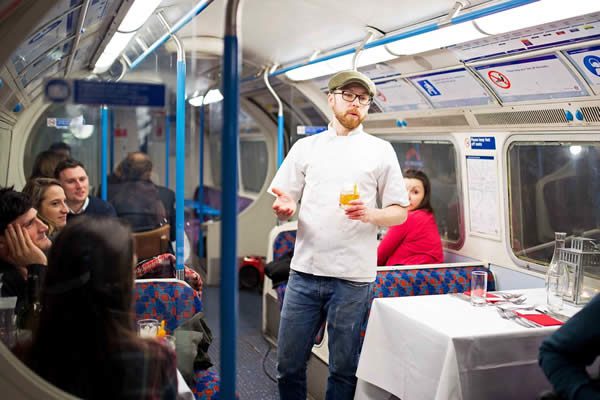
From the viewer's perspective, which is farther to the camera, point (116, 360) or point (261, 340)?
point (261, 340)

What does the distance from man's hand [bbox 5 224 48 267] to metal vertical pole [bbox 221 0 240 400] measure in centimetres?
70

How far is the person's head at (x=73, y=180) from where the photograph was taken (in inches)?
73.7

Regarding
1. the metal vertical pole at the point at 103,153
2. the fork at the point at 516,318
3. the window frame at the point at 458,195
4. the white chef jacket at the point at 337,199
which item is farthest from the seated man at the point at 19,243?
the window frame at the point at 458,195

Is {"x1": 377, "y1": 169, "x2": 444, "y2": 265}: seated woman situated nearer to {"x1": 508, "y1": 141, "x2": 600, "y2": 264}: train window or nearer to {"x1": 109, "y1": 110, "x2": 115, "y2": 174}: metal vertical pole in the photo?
{"x1": 508, "y1": 141, "x2": 600, "y2": 264}: train window

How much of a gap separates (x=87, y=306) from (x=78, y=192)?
374mm

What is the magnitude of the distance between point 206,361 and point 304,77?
470 cm

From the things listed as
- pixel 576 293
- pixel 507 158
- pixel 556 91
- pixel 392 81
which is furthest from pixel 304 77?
pixel 576 293

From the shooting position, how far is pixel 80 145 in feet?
6.07

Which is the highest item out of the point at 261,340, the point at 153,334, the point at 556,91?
the point at 556,91

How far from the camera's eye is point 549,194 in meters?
4.33

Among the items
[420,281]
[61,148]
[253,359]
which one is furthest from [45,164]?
[253,359]

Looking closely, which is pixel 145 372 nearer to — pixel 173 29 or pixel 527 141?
pixel 173 29

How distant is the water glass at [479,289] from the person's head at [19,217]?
2333mm

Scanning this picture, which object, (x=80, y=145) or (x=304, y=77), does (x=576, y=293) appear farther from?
(x=304, y=77)
